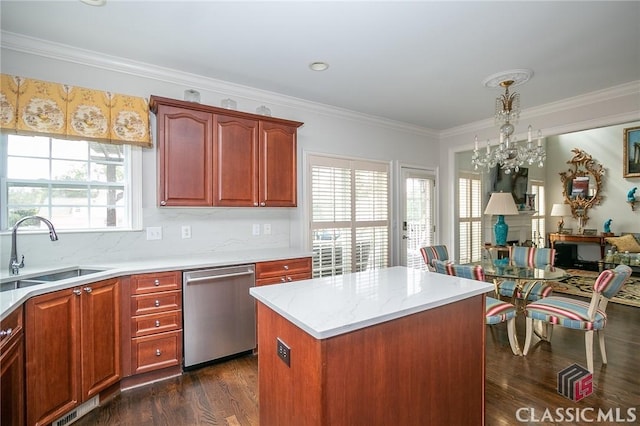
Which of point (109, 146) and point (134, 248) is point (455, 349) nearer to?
point (134, 248)

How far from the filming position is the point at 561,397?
7.27 ft

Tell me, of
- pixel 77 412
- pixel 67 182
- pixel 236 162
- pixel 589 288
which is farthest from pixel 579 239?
pixel 67 182

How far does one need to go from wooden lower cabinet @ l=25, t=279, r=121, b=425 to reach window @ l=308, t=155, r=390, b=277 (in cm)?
210

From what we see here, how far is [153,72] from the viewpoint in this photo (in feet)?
9.40

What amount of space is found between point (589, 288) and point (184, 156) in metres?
6.39

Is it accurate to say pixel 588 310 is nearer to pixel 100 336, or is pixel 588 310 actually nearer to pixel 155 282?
pixel 155 282

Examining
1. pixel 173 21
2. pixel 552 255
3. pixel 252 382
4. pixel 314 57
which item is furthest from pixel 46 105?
pixel 552 255

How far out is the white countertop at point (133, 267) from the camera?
1708mm

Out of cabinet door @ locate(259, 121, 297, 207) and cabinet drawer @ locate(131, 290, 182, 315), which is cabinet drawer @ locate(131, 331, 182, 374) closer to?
cabinet drawer @ locate(131, 290, 182, 315)

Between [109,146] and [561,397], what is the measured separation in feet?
13.3

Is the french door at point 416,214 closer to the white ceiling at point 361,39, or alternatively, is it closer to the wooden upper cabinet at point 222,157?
the white ceiling at point 361,39

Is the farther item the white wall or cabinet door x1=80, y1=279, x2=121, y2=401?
the white wall

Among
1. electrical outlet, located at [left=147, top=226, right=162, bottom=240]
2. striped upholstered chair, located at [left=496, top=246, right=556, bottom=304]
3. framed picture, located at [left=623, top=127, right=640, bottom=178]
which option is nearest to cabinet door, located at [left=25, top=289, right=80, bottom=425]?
electrical outlet, located at [left=147, top=226, right=162, bottom=240]

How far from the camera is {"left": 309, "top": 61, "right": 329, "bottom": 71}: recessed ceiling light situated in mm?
2805
